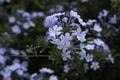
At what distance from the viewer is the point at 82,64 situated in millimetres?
2582

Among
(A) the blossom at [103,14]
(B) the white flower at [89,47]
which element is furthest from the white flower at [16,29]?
(B) the white flower at [89,47]

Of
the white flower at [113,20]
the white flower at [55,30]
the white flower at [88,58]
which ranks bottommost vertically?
the white flower at [88,58]

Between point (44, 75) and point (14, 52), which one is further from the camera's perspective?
point (14, 52)

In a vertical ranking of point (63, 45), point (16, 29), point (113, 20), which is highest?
point (16, 29)

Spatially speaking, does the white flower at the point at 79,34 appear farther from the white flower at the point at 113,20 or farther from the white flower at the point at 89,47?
the white flower at the point at 113,20

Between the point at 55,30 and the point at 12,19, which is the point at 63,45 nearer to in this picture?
the point at 55,30

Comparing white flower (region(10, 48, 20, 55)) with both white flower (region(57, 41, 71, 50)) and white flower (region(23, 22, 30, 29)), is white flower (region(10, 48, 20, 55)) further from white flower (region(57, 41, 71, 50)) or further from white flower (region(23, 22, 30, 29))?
white flower (region(57, 41, 71, 50))

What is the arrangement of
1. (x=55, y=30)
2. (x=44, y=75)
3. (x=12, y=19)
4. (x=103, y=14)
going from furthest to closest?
(x=12, y=19), (x=103, y=14), (x=44, y=75), (x=55, y=30)

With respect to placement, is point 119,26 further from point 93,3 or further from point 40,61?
point 40,61

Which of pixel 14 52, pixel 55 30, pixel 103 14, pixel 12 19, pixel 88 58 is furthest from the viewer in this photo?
pixel 12 19

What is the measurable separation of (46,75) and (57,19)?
0.70m

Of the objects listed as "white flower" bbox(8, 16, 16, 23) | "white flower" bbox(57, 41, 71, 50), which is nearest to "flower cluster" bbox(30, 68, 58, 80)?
"white flower" bbox(57, 41, 71, 50)

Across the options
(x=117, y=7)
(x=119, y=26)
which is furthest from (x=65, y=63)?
(x=119, y=26)

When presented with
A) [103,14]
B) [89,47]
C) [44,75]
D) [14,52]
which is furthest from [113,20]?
[14,52]
